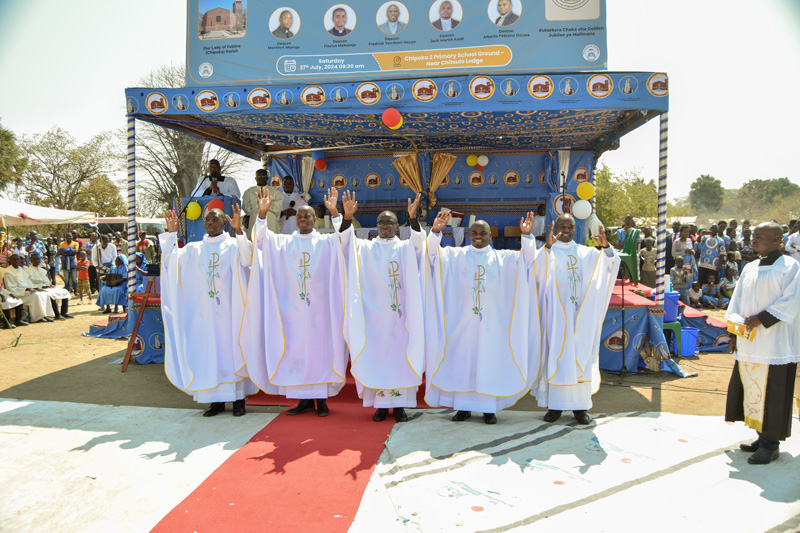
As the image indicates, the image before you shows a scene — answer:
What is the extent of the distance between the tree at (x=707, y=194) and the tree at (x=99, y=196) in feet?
237

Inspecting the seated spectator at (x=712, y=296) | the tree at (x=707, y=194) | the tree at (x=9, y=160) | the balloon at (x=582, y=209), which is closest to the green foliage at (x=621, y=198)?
the seated spectator at (x=712, y=296)

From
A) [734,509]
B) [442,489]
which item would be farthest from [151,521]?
[734,509]

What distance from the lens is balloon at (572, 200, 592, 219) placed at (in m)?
9.41

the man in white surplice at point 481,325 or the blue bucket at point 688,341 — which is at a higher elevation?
the man in white surplice at point 481,325

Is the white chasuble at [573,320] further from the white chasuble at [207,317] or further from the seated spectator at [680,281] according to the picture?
the seated spectator at [680,281]

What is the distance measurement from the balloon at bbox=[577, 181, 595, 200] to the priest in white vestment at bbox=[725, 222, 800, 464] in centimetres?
538

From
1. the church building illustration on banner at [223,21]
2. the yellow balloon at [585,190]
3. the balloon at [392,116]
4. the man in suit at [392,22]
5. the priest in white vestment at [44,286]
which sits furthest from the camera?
the priest in white vestment at [44,286]

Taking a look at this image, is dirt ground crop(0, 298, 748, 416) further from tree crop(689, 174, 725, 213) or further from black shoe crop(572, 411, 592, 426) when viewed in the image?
tree crop(689, 174, 725, 213)

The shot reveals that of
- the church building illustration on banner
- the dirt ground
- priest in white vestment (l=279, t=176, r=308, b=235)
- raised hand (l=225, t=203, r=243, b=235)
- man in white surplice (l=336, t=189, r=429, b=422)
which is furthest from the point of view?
priest in white vestment (l=279, t=176, r=308, b=235)

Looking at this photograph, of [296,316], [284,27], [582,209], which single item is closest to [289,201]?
[284,27]

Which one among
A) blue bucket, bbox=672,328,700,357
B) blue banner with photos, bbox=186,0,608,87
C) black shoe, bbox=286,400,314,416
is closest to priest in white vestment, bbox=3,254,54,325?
blue banner with photos, bbox=186,0,608,87

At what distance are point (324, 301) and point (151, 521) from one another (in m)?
2.61

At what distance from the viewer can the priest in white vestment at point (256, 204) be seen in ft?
31.4

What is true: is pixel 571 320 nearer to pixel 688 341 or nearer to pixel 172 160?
pixel 688 341
